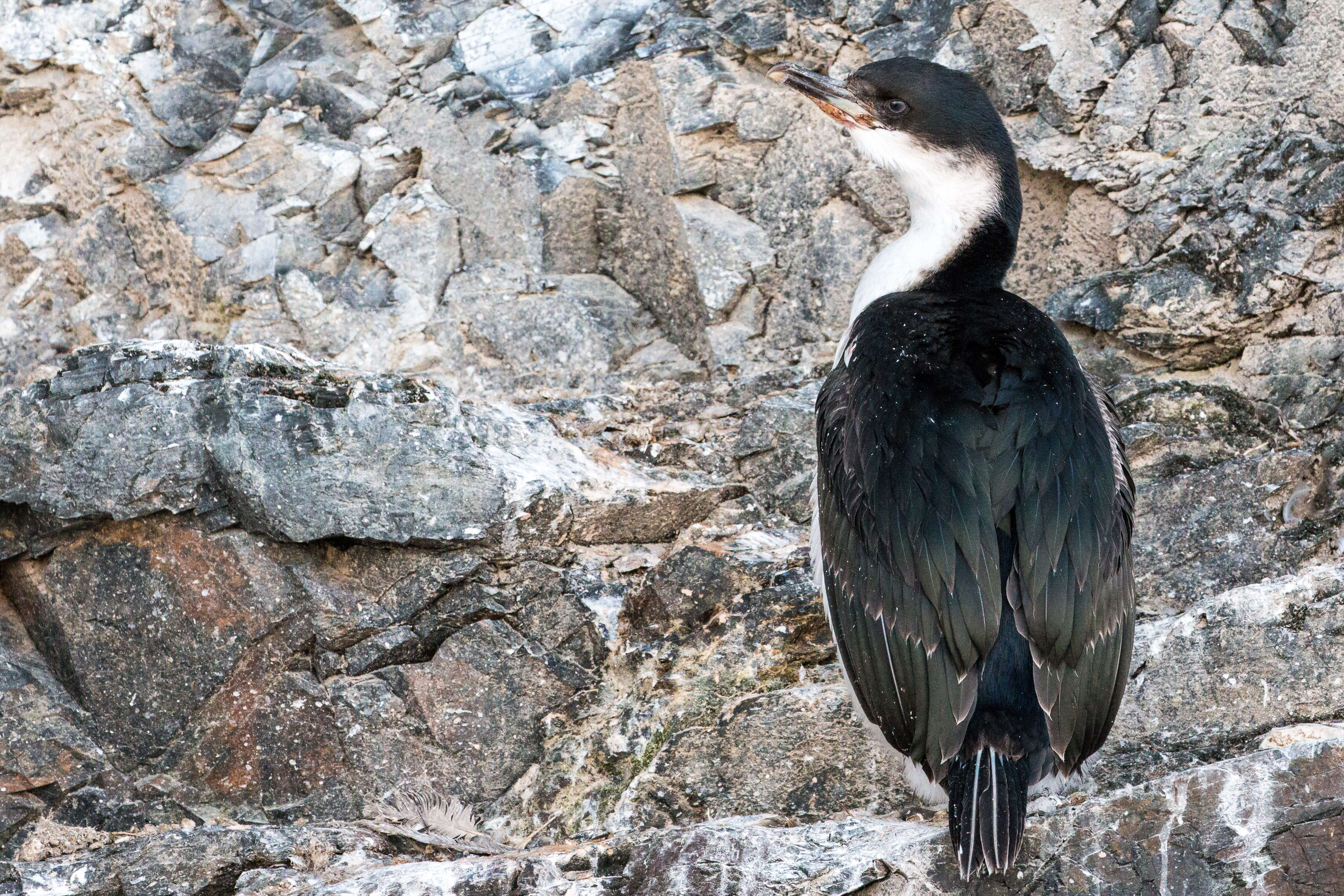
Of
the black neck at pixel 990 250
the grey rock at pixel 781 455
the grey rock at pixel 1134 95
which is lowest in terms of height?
the grey rock at pixel 781 455

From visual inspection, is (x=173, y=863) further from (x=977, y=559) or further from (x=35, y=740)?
(x=977, y=559)

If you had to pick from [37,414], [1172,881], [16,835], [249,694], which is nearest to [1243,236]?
[1172,881]

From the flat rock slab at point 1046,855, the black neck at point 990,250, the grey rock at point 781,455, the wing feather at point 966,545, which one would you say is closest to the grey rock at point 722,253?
the grey rock at point 781,455

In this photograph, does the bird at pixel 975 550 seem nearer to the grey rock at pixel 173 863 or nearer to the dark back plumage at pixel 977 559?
the dark back plumage at pixel 977 559

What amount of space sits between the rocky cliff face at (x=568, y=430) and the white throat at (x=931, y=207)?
104cm

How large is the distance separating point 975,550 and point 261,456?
246 centimetres

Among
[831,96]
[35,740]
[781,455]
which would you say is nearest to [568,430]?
[781,455]

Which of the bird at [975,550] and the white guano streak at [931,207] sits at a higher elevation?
the white guano streak at [931,207]

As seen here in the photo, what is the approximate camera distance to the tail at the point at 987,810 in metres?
3.21

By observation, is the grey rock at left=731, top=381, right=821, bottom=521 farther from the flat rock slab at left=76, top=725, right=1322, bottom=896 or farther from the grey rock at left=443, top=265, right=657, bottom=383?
the flat rock slab at left=76, top=725, right=1322, bottom=896

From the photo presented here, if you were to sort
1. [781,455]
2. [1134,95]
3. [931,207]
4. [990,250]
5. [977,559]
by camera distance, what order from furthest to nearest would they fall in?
[1134,95] < [781,455] < [931,207] < [990,250] < [977,559]

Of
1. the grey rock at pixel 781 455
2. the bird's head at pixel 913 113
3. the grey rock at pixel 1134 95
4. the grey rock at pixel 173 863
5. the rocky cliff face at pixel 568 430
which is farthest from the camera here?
the grey rock at pixel 1134 95

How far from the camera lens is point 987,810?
3.25 meters

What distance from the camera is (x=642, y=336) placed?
6293mm
